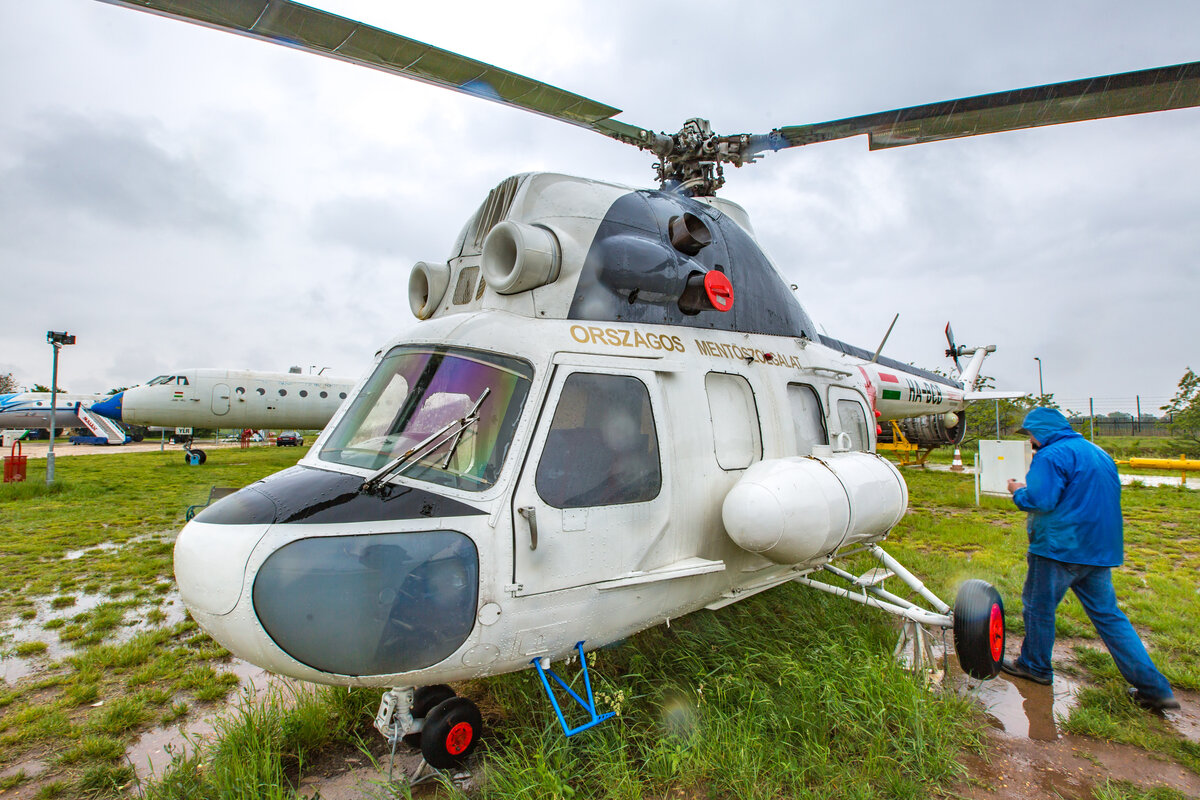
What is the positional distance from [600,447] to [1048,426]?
3.36 metres

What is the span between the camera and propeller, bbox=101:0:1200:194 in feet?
9.18

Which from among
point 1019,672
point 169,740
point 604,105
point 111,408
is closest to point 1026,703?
point 1019,672

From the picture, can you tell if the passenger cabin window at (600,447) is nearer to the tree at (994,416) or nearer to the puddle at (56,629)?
the puddle at (56,629)

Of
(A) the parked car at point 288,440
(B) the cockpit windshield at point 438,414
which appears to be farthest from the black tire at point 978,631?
(A) the parked car at point 288,440

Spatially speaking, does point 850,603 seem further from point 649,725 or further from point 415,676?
point 415,676

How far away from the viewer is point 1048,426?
4.17m

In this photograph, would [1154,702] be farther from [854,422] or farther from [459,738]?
[459,738]

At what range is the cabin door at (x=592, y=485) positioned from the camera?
2730 mm

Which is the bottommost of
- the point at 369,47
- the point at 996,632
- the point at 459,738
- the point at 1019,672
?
the point at 1019,672

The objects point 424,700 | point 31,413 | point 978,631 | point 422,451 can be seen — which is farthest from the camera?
point 31,413

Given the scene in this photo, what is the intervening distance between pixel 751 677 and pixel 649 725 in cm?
77

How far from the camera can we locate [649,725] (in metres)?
3.37

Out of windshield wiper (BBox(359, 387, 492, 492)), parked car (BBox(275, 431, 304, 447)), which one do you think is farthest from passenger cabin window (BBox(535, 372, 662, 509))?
parked car (BBox(275, 431, 304, 447))

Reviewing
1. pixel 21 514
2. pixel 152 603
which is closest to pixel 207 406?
pixel 21 514
